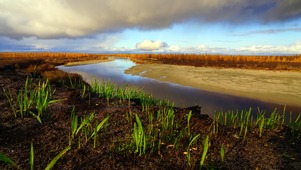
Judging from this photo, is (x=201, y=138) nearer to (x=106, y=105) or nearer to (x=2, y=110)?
(x=106, y=105)

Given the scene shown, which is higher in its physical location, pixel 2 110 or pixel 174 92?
pixel 2 110

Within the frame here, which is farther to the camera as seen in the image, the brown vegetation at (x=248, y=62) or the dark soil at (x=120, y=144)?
the brown vegetation at (x=248, y=62)

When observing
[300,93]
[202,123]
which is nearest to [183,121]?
[202,123]

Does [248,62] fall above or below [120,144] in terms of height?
below

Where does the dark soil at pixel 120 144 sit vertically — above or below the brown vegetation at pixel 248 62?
→ above

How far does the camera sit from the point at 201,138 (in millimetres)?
5195

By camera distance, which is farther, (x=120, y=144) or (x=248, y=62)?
(x=248, y=62)

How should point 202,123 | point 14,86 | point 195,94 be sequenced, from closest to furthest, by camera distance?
→ point 202,123
point 14,86
point 195,94

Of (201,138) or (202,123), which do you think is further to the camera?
(202,123)

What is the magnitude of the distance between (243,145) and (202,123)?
1.17m

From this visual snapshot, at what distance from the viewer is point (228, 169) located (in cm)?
405

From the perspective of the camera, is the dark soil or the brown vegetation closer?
the dark soil

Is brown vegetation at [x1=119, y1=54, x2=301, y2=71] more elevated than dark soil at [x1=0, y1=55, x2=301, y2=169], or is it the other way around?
dark soil at [x1=0, y1=55, x2=301, y2=169]

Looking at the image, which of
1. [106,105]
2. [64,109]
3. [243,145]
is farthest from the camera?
[106,105]
